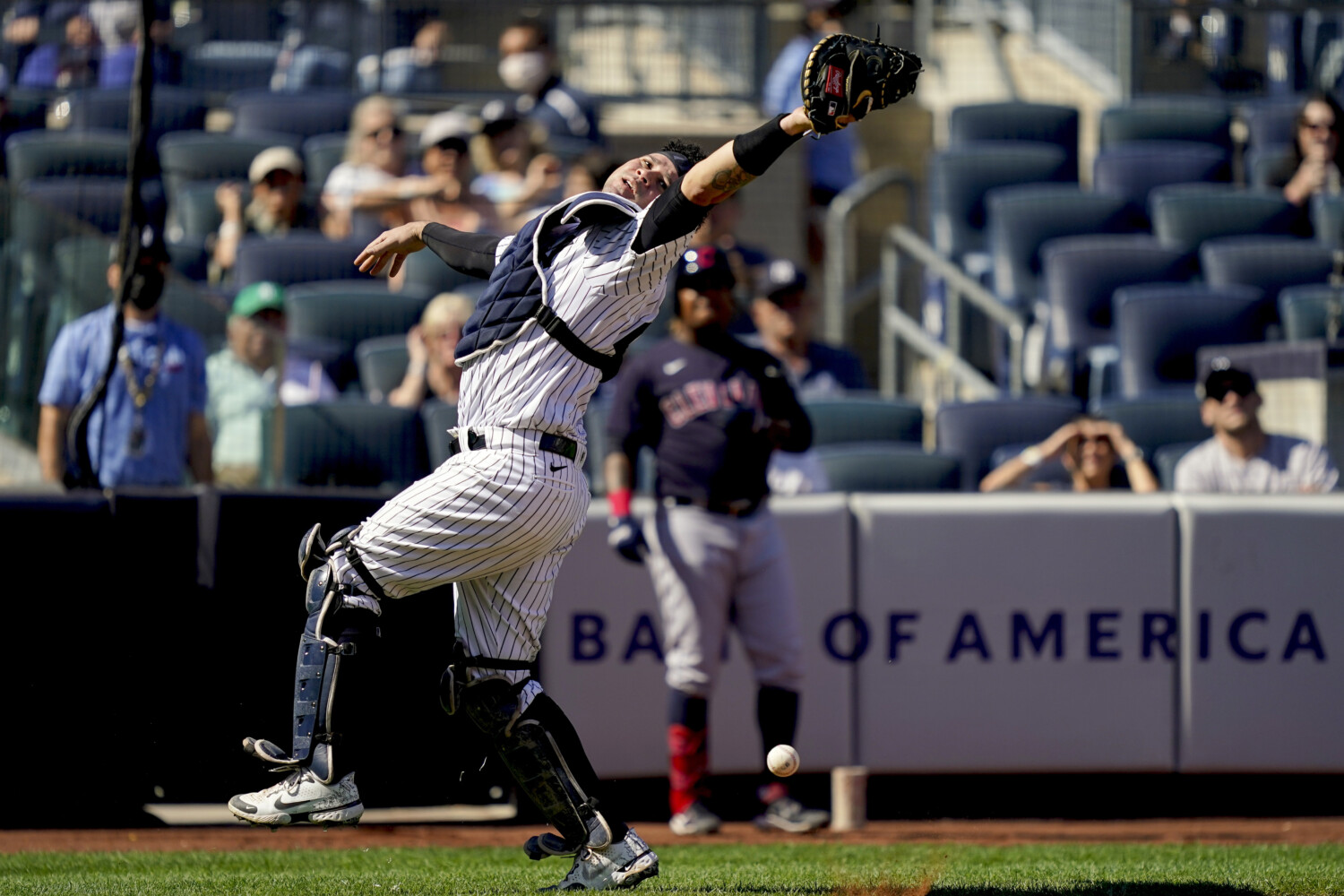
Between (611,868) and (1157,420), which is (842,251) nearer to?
(1157,420)

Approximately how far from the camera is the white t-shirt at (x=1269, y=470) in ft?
24.6

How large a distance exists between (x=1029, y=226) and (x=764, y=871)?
600 cm

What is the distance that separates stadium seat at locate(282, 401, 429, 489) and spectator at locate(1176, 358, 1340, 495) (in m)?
3.29

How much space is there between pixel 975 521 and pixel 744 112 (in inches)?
228

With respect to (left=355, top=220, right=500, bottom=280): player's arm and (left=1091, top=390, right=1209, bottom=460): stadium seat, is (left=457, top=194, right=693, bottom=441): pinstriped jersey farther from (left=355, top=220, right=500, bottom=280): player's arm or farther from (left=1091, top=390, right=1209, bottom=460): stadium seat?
(left=1091, top=390, right=1209, bottom=460): stadium seat

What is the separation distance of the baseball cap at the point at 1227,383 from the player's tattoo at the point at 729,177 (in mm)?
3921

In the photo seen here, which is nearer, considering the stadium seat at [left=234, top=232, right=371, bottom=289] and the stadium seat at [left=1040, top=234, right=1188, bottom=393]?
the stadium seat at [left=234, top=232, right=371, bottom=289]

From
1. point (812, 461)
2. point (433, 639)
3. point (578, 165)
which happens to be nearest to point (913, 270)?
point (578, 165)

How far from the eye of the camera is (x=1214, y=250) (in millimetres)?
10320

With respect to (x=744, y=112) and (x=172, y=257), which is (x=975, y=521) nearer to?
(x=172, y=257)

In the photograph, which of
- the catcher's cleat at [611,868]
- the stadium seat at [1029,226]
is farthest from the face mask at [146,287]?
the stadium seat at [1029,226]

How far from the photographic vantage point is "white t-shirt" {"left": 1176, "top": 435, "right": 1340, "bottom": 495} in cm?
751

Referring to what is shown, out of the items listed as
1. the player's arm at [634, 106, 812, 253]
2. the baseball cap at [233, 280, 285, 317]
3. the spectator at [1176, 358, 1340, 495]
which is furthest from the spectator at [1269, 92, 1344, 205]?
the player's arm at [634, 106, 812, 253]

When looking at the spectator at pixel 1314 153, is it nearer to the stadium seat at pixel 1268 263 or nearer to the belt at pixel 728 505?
the stadium seat at pixel 1268 263
